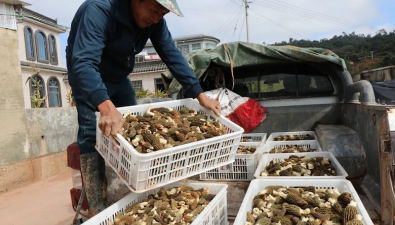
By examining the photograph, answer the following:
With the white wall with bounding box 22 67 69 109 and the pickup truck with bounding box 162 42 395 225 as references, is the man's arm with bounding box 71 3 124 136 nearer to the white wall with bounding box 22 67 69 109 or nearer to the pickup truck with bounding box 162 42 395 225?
the pickup truck with bounding box 162 42 395 225

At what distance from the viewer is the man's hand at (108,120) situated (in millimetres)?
1647

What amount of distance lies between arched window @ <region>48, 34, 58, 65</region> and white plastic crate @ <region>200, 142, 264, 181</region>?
19265 mm

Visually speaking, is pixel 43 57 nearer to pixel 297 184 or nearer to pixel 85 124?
pixel 85 124

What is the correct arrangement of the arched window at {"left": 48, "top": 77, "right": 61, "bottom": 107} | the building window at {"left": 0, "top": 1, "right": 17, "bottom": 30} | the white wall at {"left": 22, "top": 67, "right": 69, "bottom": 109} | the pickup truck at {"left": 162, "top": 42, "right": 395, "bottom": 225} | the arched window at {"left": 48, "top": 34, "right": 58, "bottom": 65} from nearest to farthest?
the pickup truck at {"left": 162, "top": 42, "right": 395, "bottom": 225} → the building window at {"left": 0, "top": 1, "right": 17, "bottom": 30} → the white wall at {"left": 22, "top": 67, "right": 69, "bottom": 109} → the arched window at {"left": 48, "top": 77, "right": 61, "bottom": 107} → the arched window at {"left": 48, "top": 34, "right": 58, "bottom": 65}

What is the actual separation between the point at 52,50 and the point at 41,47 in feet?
3.06

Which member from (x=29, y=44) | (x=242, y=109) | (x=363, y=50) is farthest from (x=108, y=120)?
(x=363, y=50)

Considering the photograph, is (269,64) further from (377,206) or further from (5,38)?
(5,38)

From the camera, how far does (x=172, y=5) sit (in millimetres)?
1864

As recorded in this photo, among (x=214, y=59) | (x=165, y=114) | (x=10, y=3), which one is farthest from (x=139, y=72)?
(x=165, y=114)

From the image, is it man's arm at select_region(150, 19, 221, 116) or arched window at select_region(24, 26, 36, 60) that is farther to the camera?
arched window at select_region(24, 26, 36, 60)

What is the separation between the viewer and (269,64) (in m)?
3.76

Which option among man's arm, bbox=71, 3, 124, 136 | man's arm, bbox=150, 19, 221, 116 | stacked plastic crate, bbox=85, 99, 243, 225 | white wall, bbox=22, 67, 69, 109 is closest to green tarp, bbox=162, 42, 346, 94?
man's arm, bbox=150, 19, 221, 116

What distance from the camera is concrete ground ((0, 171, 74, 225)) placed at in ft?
14.1

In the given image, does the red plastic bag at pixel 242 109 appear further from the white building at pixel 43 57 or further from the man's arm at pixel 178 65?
the white building at pixel 43 57
